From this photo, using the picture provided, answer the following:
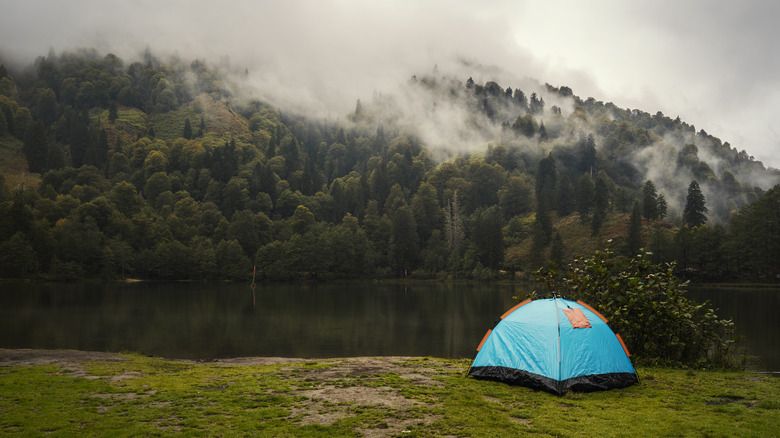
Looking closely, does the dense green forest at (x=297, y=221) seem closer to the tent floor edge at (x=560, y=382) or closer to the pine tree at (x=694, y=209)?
the pine tree at (x=694, y=209)

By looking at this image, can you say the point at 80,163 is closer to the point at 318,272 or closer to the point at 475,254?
the point at 318,272

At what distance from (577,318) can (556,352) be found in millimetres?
1542

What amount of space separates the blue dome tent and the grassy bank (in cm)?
47

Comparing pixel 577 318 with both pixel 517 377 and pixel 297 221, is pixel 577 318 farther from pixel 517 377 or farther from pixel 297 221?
pixel 297 221

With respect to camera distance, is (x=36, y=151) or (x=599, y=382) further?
(x=36, y=151)

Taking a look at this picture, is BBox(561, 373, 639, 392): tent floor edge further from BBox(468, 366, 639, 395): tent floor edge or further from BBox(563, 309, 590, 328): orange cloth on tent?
BBox(563, 309, 590, 328): orange cloth on tent

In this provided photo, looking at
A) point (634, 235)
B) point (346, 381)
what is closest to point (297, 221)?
point (634, 235)

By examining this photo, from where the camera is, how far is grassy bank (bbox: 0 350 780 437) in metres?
11.2

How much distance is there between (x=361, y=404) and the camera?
529 inches

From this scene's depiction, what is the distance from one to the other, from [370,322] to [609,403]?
31919 millimetres

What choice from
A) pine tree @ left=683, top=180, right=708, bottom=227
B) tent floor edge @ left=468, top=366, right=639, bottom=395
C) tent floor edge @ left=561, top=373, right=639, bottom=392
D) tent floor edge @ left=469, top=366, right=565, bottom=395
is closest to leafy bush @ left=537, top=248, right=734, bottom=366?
tent floor edge @ left=561, top=373, right=639, bottom=392

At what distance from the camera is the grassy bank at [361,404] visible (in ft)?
36.7

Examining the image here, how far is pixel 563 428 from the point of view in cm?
1138

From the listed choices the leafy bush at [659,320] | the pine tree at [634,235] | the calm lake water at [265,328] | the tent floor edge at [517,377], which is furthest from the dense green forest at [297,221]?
the tent floor edge at [517,377]
